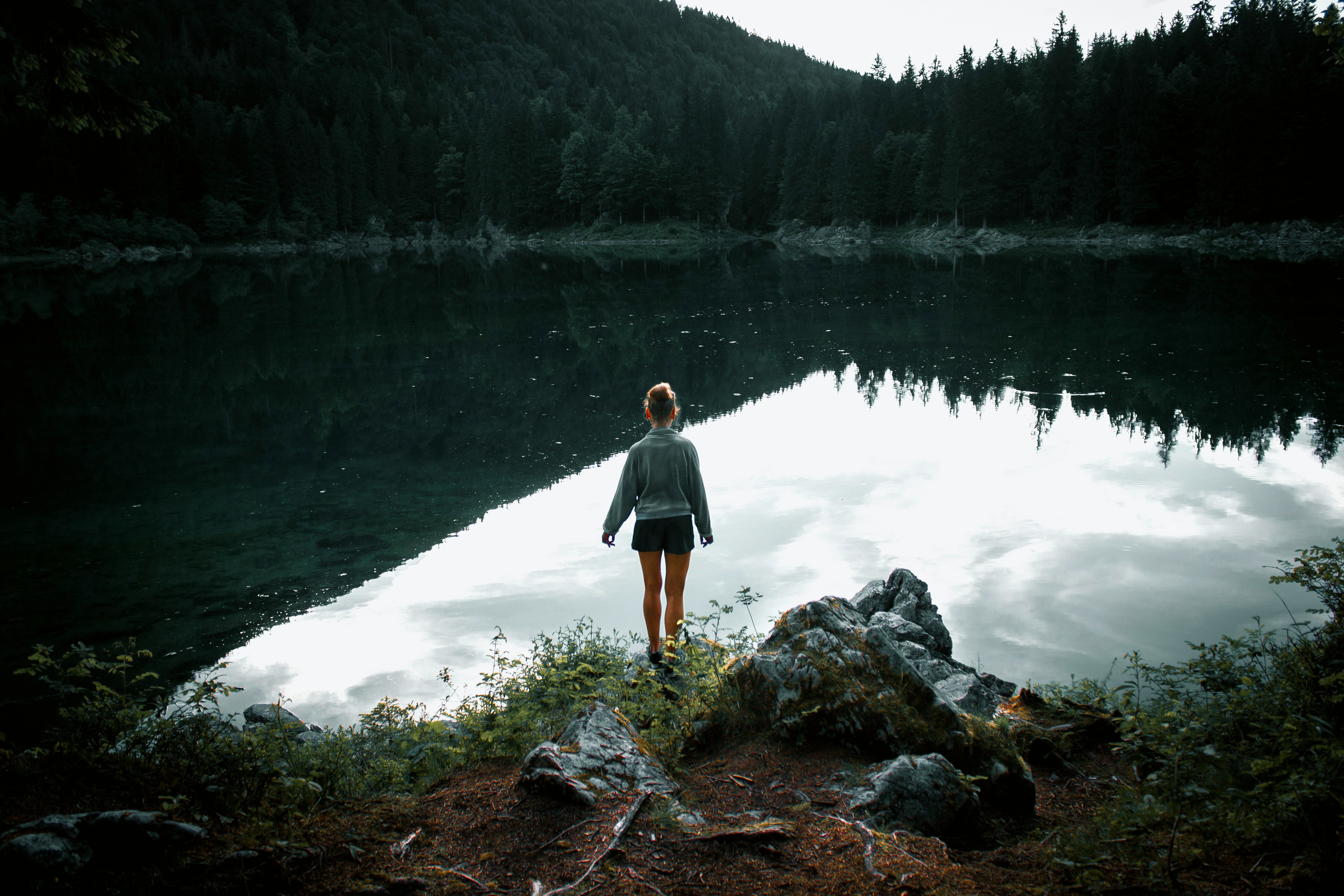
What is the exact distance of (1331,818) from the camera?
331 centimetres

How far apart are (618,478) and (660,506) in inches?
230

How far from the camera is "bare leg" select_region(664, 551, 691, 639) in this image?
22.4 ft

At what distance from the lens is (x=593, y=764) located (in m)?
4.34

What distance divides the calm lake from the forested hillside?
38568 mm

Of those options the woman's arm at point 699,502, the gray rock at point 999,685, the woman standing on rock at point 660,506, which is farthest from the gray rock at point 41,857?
the gray rock at point 999,685

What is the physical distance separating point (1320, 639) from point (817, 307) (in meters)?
29.5

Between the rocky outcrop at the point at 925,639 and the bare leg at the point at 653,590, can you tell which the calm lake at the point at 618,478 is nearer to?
the rocky outcrop at the point at 925,639

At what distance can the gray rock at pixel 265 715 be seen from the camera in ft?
21.1

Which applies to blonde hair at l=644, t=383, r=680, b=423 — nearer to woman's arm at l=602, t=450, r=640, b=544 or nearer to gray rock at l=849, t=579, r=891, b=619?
woman's arm at l=602, t=450, r=640, b=544

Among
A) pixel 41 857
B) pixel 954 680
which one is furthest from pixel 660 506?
pixel 41 857

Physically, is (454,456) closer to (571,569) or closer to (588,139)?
(571,569)

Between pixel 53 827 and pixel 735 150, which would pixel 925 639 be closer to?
pixel 53 827

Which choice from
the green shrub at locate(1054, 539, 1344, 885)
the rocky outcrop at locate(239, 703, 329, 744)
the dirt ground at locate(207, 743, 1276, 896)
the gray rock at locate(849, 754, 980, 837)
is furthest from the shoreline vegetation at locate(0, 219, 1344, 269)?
the rocky outcrop at locate(239, 703, 329, 744)

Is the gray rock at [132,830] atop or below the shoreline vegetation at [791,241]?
below
